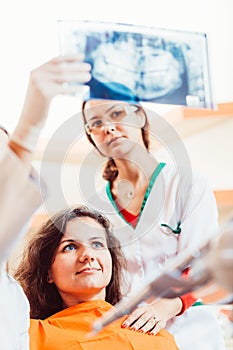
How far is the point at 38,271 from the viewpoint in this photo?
0.97 meters

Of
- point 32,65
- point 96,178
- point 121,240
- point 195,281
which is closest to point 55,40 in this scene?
point 32,65

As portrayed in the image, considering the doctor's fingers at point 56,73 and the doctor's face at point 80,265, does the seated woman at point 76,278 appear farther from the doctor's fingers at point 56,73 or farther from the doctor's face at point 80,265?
the doctor's fingers at point 56,73

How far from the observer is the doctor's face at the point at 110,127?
105cm

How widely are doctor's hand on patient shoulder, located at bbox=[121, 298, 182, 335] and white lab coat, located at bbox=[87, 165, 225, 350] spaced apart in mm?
28

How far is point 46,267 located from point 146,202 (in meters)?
0.20

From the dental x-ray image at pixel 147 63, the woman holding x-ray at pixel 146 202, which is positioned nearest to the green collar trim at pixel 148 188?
the woman holding x-ray at pixel 146 202

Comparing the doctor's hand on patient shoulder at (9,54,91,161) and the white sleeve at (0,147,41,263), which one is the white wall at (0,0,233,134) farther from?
the white sleeve at (0,147,41,263)

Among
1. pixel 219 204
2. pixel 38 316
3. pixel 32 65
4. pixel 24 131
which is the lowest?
pixel 38 316

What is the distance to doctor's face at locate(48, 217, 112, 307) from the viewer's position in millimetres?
954

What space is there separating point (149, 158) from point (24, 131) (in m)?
0.31

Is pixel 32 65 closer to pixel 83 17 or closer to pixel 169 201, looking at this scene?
pixel 83 17

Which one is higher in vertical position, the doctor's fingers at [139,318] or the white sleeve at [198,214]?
the white sleeve at [198,214]

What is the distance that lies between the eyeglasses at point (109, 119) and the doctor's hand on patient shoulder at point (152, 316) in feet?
1.03

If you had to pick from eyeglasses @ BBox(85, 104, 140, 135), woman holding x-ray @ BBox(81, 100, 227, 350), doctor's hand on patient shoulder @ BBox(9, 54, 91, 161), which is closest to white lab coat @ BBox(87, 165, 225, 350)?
woman holding x-ray @ BBox(81, 100, 227, 350)
